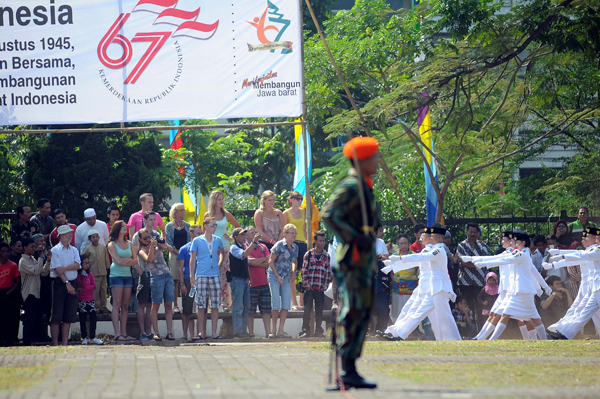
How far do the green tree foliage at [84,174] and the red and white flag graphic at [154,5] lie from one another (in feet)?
22.3

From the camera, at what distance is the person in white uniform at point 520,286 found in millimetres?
13062

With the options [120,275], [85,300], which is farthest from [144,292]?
[85,300]

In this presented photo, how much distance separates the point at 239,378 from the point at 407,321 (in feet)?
20.2

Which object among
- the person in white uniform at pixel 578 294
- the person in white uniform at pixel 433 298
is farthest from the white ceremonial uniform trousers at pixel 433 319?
the person in white uniform at pixel 578 294

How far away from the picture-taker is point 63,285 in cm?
1230

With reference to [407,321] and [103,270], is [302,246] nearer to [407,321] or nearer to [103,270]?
[407,321]

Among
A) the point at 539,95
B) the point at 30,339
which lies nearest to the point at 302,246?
the point at 30,339

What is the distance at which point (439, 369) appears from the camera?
764 cm

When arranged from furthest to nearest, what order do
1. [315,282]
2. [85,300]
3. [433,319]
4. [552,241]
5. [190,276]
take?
1. [552,241]
2. [315,282]
3. [190,276]
4. [433,319]
5. [85,300]

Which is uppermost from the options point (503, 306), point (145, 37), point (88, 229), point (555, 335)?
point (145, 37)

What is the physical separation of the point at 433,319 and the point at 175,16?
7.13 metres

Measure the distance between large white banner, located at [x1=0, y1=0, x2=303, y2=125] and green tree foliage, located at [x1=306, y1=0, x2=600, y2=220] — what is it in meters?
2.37

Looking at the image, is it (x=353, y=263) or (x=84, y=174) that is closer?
(x=353, y=263)

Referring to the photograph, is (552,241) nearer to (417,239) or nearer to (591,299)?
(591,299)
